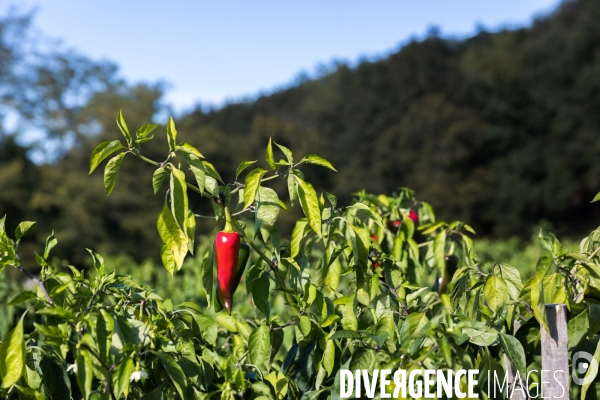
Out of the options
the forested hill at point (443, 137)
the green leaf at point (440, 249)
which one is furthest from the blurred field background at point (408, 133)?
the green leaf at point (440, 249)

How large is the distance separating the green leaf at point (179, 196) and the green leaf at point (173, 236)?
0.07 metres

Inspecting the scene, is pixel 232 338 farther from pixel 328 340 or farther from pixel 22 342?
pixel 22 342

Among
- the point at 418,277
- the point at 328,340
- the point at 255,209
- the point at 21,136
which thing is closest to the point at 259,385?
the point at 328,340

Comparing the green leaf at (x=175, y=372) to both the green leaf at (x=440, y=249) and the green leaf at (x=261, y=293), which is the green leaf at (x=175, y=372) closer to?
the green leaf at (x=261, y=293)

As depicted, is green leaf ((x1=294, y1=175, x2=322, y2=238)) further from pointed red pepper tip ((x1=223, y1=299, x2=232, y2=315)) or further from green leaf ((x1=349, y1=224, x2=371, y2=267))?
pointed red pepper tip ((x1=223, y1=299, x2=232, y2=315))

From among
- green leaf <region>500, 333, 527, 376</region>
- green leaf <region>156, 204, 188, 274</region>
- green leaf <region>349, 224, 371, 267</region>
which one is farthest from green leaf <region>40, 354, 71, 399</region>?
green leaf <region>500, 333, 527, 376</region>

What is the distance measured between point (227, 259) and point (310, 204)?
0.18 meters

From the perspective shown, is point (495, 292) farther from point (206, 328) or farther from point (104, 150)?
point (104, 150)

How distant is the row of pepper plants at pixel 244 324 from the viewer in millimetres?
860

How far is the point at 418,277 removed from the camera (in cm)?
152

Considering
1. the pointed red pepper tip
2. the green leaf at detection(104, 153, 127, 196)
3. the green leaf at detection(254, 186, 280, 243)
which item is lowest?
the pointed red pepper tip

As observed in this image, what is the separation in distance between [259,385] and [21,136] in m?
14.5

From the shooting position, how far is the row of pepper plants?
86cm

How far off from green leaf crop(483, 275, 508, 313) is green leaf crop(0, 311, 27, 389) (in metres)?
0.70
